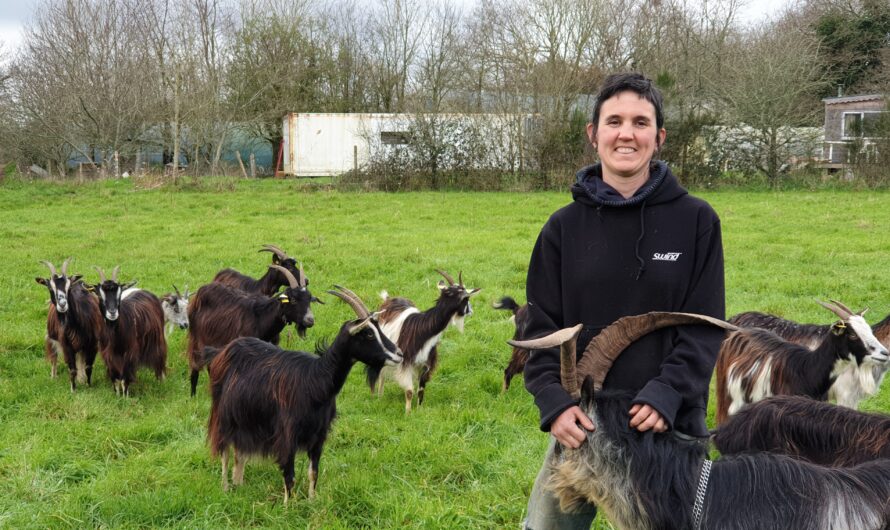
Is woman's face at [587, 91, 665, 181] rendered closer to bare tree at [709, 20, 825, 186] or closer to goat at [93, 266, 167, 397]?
goat at [93, 266, 167, 397]

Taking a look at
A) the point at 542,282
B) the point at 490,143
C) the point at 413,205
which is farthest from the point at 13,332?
the point at 490,143

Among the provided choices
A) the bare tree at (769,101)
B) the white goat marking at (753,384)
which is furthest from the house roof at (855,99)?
the white goat marking at (753,384)

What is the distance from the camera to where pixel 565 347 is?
2230mm

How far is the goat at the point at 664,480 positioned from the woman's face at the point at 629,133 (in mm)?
522

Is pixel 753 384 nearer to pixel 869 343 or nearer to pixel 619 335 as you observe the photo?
pixel 869 343

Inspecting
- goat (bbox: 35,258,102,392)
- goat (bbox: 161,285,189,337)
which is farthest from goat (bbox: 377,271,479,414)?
goat (bbox: 35,258,102,392)

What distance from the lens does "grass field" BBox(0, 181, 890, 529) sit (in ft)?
14.6

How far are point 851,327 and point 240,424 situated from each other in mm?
4284

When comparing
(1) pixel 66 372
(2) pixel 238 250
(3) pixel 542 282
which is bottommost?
(1) pixel 66 372

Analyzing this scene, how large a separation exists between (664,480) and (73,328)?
20.3ft

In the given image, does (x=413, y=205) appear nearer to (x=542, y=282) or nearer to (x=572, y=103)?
(x=572, y=103)

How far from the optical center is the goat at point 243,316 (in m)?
6.94

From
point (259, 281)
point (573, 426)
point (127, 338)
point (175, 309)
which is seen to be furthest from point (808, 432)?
point (175, 309)

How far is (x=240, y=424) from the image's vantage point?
4750 mm
